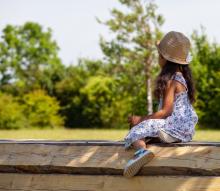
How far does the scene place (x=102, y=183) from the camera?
4.57m

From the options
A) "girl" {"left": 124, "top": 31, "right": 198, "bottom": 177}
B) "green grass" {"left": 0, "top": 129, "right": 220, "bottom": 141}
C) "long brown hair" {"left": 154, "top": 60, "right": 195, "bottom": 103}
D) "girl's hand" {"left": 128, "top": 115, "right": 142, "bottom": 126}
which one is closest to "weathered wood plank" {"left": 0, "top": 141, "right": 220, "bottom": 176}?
"girl" {"left": 124, "top": 31, "right": 198, "bottom": 177}

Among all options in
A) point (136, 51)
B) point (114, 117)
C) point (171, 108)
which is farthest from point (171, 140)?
point (114, 117)

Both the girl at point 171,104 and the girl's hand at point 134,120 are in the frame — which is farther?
the girl's hand at point 134,120

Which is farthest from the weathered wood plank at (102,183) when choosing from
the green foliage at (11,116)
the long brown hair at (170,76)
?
the green foliage at (11,116)

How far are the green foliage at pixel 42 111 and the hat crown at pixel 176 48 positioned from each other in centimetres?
3470

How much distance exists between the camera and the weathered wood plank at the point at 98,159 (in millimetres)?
4297

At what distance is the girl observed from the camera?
462 centimetres

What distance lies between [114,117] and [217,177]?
34254 millimetres

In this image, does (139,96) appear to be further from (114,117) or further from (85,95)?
(85,95)

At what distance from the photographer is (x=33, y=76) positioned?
2037 inches

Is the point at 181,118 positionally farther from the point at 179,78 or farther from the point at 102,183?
the point at 102,183

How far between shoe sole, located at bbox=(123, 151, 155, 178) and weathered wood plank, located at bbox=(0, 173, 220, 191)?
0.09 m

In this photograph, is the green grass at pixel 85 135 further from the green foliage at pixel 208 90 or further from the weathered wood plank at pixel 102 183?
the weathered wood plank at pixel 102 183

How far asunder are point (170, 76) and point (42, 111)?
3585 cm
